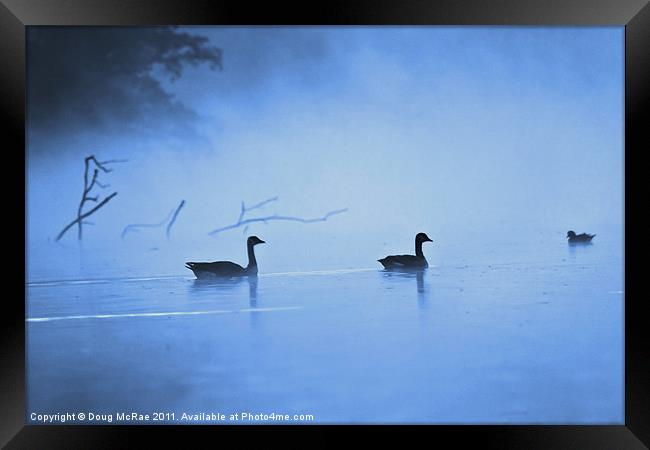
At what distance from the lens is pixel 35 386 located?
7.60 feet

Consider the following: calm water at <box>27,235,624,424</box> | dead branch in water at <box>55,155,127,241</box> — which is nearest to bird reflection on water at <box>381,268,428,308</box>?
calm water at <box>27,235,624,424</box>

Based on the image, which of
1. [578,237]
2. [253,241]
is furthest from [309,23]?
[578,237]

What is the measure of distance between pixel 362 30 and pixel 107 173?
1113 millimetres

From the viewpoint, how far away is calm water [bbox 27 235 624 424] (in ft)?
7.66

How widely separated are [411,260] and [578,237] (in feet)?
2.11

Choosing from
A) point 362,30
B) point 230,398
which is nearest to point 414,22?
point 362,30

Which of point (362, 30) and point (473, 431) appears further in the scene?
point (362, 30)

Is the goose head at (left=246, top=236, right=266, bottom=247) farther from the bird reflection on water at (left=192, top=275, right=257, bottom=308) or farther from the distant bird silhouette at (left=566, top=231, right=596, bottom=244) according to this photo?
the distant bird silhouette at (left=566, top=231, right=596, bottom=244)

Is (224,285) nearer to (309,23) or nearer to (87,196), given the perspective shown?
(87,196)

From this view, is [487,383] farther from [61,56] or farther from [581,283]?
[61,56]

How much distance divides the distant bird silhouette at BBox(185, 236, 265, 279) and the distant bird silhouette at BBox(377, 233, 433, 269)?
0.49 metres

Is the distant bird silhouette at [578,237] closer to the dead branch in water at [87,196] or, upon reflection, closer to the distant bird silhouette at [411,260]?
the distant bird silhouette at [411,260]

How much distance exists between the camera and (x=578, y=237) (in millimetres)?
2400

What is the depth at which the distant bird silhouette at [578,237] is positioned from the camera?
2.38 metres
